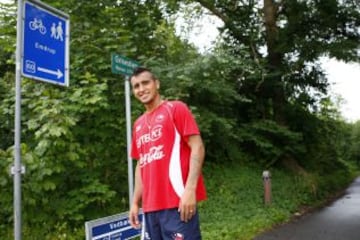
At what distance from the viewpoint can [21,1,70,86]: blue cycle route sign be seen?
11.8 feet

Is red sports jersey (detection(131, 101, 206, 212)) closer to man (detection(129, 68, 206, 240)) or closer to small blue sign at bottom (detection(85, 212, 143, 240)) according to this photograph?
man (detection(129, 68, 206, 240))

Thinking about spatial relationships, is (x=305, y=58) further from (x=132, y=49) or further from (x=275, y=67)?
(x=132, y=49)

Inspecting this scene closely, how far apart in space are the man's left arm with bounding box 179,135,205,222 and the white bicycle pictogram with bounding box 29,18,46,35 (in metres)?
1.56

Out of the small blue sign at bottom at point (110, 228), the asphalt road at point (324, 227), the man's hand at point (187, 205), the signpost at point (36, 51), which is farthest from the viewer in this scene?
the asphalt road at point (324, 227)

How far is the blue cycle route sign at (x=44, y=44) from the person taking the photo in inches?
142

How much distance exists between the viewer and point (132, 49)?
6.58 metres

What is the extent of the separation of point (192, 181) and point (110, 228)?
1.58 metres

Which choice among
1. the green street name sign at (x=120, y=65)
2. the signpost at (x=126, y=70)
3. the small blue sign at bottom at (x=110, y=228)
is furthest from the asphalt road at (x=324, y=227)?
the green street name sign at (x=120, y=65)

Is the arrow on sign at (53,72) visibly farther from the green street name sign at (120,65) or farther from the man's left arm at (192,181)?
the man's left arm at (192,181)

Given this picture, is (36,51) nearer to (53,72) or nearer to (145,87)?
(53,72)

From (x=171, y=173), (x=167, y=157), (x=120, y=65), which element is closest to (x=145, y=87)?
(x=167, y=157)

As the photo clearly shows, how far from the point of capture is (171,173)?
3.16 metres

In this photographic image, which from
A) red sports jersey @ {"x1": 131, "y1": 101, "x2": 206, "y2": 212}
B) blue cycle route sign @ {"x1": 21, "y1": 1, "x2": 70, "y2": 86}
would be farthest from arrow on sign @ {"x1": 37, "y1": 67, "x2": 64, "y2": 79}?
red sports jersey @ {"x1": 131, "y1": 101, "x2": 206, "y2": 212}

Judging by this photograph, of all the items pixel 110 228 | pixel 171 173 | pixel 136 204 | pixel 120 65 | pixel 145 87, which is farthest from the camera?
pixel 120 65
